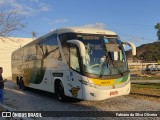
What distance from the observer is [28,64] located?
798 inches

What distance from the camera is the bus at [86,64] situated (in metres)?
12.6

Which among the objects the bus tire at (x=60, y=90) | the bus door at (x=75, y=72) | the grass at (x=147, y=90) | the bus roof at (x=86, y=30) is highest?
the bus roof at (x=86, y=30)

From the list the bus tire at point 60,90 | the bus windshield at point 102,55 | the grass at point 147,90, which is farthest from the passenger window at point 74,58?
the grass at point 147,90

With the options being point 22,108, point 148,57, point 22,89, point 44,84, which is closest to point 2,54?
point 22,89

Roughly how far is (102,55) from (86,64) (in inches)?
34.3

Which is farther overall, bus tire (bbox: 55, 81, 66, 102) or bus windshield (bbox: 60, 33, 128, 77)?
bus tire (bbox: 55, 81, 66, 102)

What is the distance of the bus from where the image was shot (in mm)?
12602

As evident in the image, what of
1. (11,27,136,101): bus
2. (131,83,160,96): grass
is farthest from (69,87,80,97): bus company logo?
(131,83,160,96): grass

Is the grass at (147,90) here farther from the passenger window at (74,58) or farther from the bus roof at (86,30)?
the passenger window at (74,58)

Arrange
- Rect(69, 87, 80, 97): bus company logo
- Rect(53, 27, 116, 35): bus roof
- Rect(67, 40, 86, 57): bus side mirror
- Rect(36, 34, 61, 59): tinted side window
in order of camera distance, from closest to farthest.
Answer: Rect(67, 40, 86, 57): bus side mirror → Rect(69, 87, 80, 97): bus company logo → Rect(53, 27, 116, 35): bus roof → Rect(36, 34, 61, 59): tinted side window

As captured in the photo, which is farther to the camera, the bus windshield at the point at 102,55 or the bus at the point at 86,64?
the bus windshield at the point at 102,55

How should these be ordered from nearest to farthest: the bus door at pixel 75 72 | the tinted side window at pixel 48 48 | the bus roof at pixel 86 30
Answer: the bus door at pixel 75 72 → the bus roof at pixel 86 30 → the tinted side window at pixel 48 48

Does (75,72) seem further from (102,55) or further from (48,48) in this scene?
(48,48)

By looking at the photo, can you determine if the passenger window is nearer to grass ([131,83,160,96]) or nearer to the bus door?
the bus door
